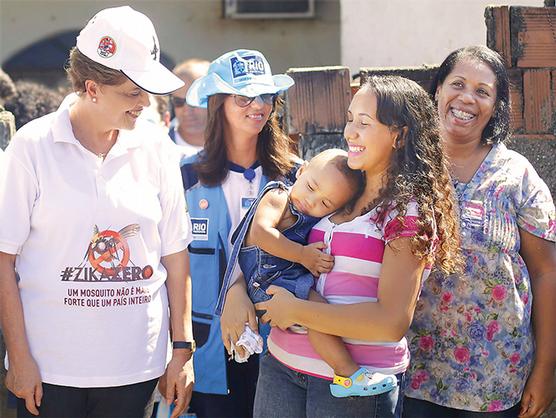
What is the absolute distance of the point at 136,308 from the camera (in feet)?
9.58

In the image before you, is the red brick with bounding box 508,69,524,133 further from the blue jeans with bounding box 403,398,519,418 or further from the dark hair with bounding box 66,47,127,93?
the dark hair with bounding box 66,47,127,93

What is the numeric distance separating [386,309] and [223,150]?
3.91 ft

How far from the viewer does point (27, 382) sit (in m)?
2.80

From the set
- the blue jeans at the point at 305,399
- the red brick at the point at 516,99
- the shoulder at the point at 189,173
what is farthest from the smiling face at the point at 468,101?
the shoulder at the point at 189,173

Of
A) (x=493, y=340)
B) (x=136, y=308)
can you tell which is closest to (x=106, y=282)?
(x=136, y=308)

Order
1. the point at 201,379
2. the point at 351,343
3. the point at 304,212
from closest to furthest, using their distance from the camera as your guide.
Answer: the point at 351,343
the point at 304,212
the point at 201,379

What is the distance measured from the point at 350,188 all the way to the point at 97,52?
0.93m

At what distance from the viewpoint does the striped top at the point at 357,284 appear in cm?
270

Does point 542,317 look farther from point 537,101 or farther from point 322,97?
point 322,97

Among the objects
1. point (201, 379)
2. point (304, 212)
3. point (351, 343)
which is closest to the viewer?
point (351, 343)

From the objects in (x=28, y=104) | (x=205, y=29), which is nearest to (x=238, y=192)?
(x=28, y=104)

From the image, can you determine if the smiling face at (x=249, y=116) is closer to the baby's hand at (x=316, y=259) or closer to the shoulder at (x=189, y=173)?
the shoulder at (x=189, y=173)

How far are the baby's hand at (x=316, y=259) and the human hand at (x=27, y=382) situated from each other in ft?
3.01

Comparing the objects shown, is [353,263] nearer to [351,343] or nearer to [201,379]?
[351,343]
